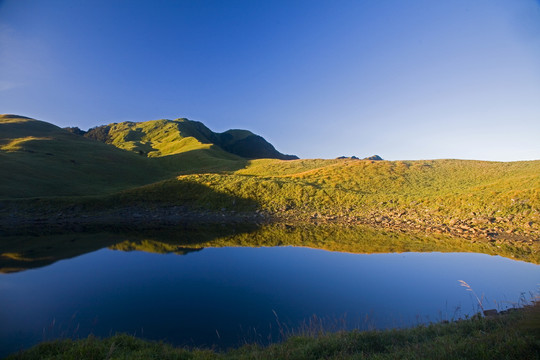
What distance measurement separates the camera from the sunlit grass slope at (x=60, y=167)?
51750 millimetres

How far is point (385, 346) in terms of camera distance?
7.88 metres

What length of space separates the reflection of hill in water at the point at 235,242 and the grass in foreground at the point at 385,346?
1488cm

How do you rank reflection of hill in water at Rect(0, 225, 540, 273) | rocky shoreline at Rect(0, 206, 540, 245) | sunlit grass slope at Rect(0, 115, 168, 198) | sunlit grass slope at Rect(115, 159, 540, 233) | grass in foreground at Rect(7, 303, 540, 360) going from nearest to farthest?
1. grass in foreground at Rect(7, 303, 540, 360)
2. reflection of hill in water at Rect(0, 225, 540, 273)
3. rocky shoreline at Rect(0, 206, 540, 245)
4. sunlit grass slope at Rect(115, 159, 540, 233)
5. sunlit grass slope at Rect(0, 115, 168, 198)

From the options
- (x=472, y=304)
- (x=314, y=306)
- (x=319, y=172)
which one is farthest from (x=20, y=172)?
(x=472, y=304)

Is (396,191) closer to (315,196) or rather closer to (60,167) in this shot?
(315,196)

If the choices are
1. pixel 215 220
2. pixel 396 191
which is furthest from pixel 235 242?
pixel 396 191

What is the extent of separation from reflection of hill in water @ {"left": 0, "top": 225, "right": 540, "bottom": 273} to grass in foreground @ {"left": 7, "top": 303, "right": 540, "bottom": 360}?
14.9 meters

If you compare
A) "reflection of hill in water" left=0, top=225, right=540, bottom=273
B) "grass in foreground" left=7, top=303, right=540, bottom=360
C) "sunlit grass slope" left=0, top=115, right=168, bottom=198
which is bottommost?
"reflection of hill in water" left=0, top=225, right=540, bottom=273

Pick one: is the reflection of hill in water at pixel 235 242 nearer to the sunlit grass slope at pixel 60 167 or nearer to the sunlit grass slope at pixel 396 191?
the sunlit grass slope at pixel 396 191

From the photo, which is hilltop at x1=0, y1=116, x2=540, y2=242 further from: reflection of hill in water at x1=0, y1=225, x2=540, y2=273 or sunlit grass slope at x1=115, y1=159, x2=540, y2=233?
reflection of hill in water at x1=0, y1=225, x2=540, y2=273

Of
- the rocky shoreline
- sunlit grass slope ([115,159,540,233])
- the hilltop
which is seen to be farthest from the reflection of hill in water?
sunlit grass slope ([115,159,540,233])

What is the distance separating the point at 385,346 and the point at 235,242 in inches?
834

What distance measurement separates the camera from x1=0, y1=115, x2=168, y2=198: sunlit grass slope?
170 feet

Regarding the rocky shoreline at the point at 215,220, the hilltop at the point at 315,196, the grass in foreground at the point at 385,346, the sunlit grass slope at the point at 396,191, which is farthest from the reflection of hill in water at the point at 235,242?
the grass in foreground at the point at 385,346
